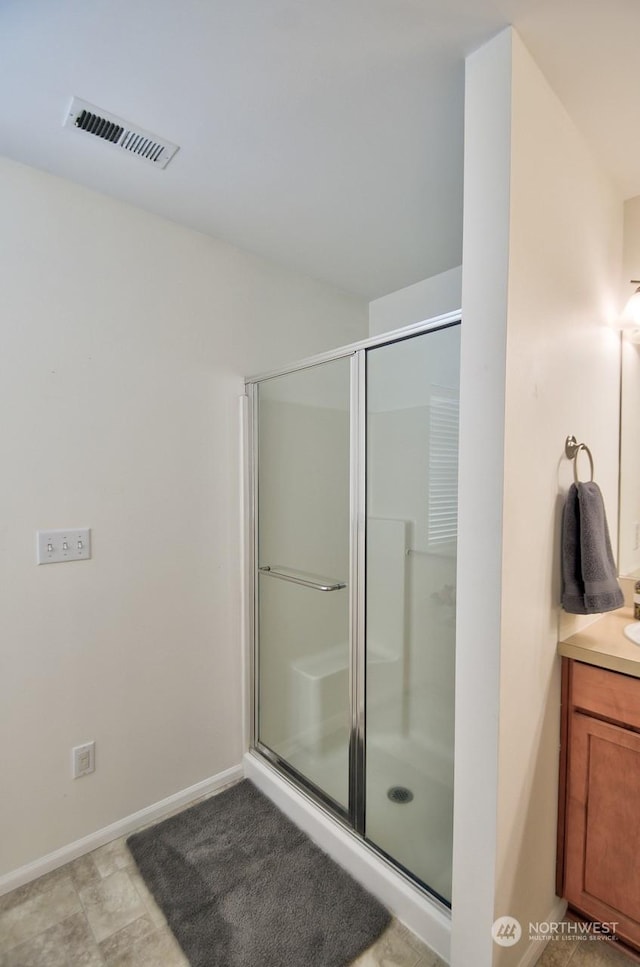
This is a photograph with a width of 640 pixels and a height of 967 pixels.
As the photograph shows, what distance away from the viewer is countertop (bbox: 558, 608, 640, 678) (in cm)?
127

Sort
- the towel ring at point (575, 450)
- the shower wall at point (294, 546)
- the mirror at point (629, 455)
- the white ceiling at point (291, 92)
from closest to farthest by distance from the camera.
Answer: the white ceiling at point (291, 92), the towel ring at point (575, 450), the mirror at point (629, 455), the shower wall at point (294, 546)

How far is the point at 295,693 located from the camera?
2.10 m

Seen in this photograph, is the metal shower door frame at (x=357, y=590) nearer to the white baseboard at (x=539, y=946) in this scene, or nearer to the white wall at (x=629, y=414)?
the white baseboard at (x=539, y=946)

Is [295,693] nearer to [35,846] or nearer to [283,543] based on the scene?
[283,543]

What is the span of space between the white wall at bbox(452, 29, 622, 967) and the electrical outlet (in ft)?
4.27

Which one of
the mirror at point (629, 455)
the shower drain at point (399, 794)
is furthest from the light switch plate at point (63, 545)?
the mirror at point (629, 455)

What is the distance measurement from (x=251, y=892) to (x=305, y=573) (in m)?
1.08

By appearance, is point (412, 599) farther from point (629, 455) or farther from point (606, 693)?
point (629, 455)

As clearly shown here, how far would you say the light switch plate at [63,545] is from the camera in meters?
1.60

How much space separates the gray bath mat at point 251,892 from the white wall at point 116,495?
0.24 m

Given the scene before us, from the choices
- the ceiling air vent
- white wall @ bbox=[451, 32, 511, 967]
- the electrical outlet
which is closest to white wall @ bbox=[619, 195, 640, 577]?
white wall @ bbox=[451, 32, 511, 967]

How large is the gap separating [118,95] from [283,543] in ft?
5.33

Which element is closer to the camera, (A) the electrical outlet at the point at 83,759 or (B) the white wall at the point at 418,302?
(A) the electrical outlet at the point at 83,759

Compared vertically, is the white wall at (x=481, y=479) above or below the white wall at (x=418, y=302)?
below
